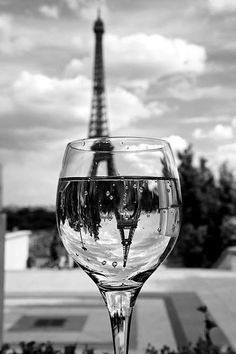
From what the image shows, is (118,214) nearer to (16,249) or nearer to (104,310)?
(104,310)

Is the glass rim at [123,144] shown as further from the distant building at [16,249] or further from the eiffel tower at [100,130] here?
the distant building at [16,249]

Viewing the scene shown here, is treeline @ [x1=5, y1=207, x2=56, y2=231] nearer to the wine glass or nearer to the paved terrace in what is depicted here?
the paved terrace

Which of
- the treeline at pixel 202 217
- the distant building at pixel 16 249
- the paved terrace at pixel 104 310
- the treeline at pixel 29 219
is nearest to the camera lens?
the paved terrace at pixel 104 310

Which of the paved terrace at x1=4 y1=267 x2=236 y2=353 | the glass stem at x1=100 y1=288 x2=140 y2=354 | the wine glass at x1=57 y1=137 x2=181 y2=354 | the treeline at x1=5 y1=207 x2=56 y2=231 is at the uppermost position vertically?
the wine glass at x1=57 y1=137 x2=181 y2=354

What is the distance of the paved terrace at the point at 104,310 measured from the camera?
4805mm

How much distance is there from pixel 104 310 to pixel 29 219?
9312mm

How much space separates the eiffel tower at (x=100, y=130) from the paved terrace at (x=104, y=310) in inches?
71.3

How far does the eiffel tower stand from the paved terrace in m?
1.81

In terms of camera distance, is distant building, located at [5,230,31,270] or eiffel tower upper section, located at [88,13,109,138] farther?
eiffel tower upper section, located at [88,13,109,138]

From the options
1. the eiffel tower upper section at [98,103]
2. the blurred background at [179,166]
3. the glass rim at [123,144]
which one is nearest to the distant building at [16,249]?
the blurred background at [179,166]

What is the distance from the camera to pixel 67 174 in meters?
0.60

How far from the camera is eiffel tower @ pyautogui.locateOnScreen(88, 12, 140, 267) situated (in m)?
0.56

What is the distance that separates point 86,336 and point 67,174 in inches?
175

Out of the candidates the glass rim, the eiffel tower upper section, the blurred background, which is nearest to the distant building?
the blurred background
